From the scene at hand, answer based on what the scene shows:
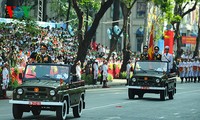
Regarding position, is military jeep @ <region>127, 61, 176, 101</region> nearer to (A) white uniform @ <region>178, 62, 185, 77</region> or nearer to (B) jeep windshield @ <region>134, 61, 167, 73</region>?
(B) jeep windshield @ <region>134, 61, 167, 73</region>

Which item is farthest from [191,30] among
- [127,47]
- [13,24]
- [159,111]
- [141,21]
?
[159,111]

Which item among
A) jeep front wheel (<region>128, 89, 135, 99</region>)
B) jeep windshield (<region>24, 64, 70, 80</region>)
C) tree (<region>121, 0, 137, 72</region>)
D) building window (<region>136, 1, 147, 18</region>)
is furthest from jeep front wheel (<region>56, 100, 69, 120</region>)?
building window (<region>136, 1, 147, 18</region>)

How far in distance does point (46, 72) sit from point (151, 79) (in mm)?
11821

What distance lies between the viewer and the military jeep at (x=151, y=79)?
107ft

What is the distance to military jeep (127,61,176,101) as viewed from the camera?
3247 centimetres

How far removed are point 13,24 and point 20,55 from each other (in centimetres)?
479

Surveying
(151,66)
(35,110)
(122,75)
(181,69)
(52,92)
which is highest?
(151,66)

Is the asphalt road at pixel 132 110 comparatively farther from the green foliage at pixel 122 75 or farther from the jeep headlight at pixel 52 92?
the green foliage at pixel 122 75

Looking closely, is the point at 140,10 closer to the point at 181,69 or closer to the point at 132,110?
the point at 181,69

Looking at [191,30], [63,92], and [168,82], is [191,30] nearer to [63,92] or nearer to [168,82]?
[168,82]

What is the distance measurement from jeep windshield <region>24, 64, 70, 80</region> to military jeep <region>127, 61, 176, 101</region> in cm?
1128

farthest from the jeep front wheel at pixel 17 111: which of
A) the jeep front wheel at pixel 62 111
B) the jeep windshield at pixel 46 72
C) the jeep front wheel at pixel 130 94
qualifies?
the jeep front wheel at pixel 130 94

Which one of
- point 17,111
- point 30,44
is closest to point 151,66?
point 30,44

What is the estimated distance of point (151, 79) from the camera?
107ft
